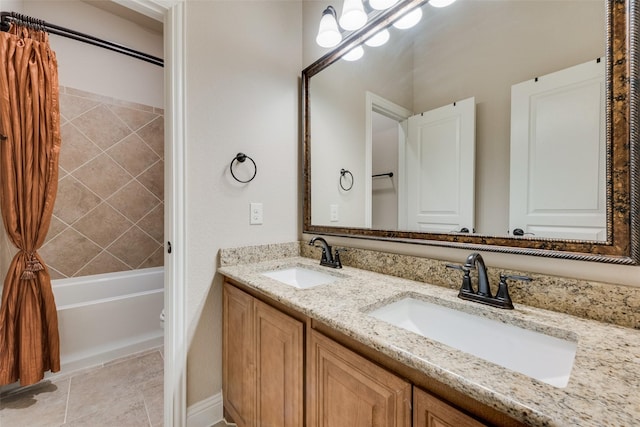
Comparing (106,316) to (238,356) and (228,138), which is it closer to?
(238,356)

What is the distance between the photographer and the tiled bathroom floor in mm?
1432

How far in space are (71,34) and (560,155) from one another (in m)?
3.12

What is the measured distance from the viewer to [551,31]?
0.84 meters

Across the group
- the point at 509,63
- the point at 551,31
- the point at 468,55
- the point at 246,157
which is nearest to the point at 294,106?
the point at 246,157

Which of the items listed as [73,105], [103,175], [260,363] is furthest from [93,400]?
[73,105]

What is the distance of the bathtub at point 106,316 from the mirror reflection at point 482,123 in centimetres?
185

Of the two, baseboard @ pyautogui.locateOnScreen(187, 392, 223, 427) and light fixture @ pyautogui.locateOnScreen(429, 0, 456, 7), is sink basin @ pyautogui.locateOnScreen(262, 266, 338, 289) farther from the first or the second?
light fixture @ pyautogui.locateOnScreen(429, 0, 456, 7)

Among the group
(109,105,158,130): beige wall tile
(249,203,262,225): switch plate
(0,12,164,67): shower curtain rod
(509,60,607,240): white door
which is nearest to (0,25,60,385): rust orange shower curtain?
(0,12,164,67): shower curtain rod

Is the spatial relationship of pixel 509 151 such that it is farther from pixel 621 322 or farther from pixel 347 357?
pixel 347 357

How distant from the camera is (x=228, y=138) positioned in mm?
1455

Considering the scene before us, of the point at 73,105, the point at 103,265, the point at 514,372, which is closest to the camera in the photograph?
the point at 514,372

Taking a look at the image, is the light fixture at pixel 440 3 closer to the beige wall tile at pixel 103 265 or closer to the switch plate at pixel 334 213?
the switch plate at pixel 334 213

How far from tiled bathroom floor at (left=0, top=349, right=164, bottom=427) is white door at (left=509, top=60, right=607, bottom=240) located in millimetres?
2011

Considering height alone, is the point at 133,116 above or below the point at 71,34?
below
